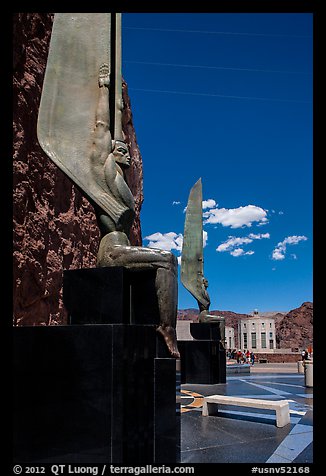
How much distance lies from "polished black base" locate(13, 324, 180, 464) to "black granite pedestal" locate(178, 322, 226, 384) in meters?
7.19

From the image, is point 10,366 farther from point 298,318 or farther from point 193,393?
point 298,318

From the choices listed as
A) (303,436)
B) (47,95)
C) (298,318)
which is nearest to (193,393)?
(303,436)

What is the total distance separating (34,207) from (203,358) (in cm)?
684

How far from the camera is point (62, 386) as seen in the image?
10.4 ft

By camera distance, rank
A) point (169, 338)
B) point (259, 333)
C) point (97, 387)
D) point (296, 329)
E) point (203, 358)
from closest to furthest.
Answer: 1. point (97, 387)
2. point (169, 338)
3. point (203, 358)
4. point (259, 333)
5. point (296, 329)

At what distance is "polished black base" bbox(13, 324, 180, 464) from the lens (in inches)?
120

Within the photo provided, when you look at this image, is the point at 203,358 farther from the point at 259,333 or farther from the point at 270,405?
the point at 259,333

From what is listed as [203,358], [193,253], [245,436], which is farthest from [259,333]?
[245,436]

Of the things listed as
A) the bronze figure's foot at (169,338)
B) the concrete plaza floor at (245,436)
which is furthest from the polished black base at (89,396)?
the concrete plaza floor at (245,436)

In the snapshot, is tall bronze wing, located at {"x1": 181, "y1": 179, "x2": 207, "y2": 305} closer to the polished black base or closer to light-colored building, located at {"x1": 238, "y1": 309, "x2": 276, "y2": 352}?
the polished black base

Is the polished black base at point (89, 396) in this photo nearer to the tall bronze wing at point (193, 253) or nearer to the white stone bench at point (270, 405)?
the white stone bench at point (270, 405)

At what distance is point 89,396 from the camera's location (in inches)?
122

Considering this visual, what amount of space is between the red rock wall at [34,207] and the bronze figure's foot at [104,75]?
319 inches

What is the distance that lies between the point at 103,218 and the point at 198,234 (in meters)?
8.18
